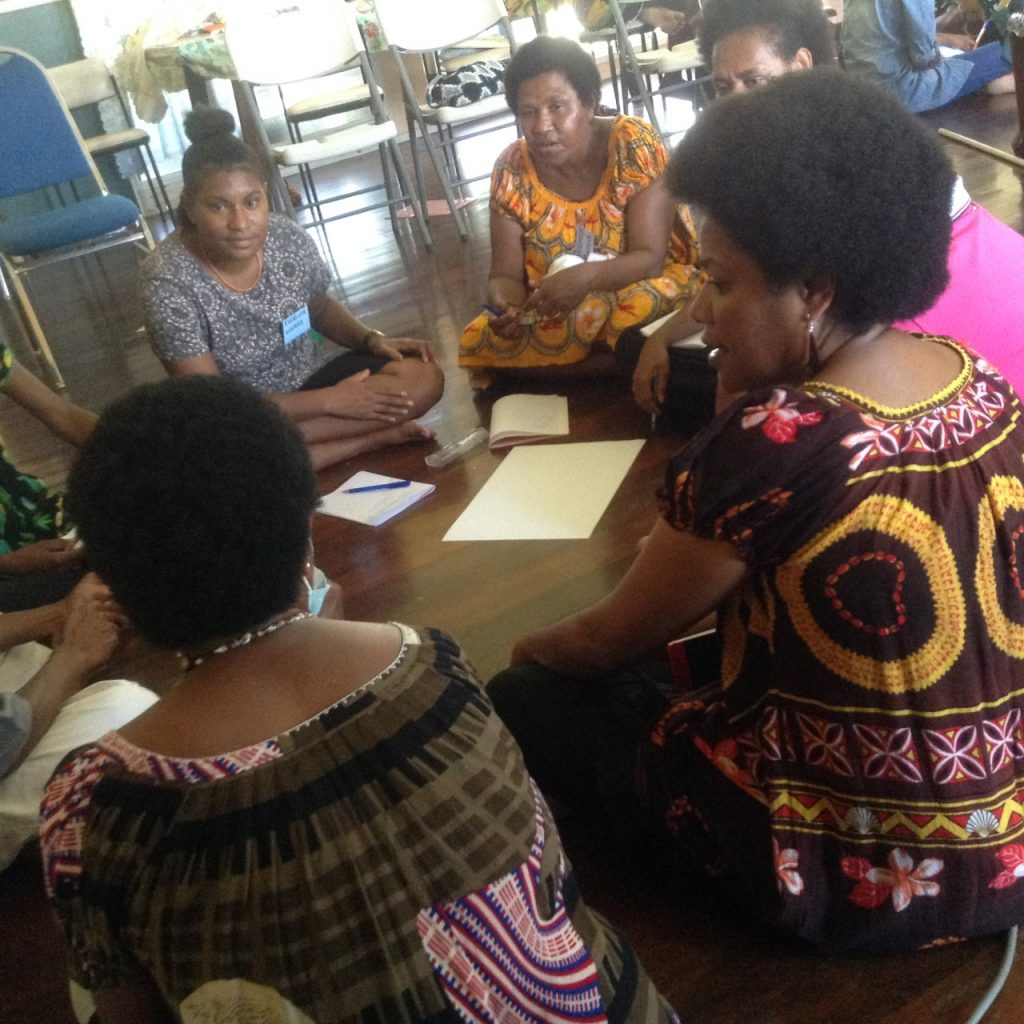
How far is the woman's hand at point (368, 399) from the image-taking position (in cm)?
258

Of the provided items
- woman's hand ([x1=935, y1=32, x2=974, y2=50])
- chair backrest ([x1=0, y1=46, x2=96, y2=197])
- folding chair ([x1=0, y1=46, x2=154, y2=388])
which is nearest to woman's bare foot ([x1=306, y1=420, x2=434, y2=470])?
folding chair ([x1=0, y1=46, x2=154, y2=388])

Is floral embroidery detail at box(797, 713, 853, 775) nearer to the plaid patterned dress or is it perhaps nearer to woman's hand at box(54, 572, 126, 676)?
the plaid patterned dress

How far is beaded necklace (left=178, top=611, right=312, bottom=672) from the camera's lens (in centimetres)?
82

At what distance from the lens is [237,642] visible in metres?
0.82

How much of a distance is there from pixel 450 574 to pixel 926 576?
129cm

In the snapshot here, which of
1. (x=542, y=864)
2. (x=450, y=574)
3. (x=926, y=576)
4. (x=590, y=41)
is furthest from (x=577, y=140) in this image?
(x=590, y=41)

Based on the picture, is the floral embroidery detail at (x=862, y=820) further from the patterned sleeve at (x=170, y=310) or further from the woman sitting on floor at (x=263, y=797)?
the patterned sleeve at (x=170, y=310)

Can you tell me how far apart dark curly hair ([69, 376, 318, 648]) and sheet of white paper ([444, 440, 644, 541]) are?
4.47 ft

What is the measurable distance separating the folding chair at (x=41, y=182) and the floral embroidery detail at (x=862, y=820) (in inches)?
130

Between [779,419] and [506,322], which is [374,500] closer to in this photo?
[506,322]

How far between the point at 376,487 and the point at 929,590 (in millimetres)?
1695

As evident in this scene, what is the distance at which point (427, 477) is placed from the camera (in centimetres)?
252

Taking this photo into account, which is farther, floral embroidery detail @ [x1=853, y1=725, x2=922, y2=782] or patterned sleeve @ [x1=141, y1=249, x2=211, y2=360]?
patterned sleeve @ [x1=141, y1=249, x2=211, y2=360]

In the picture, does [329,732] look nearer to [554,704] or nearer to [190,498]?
[190,498]
